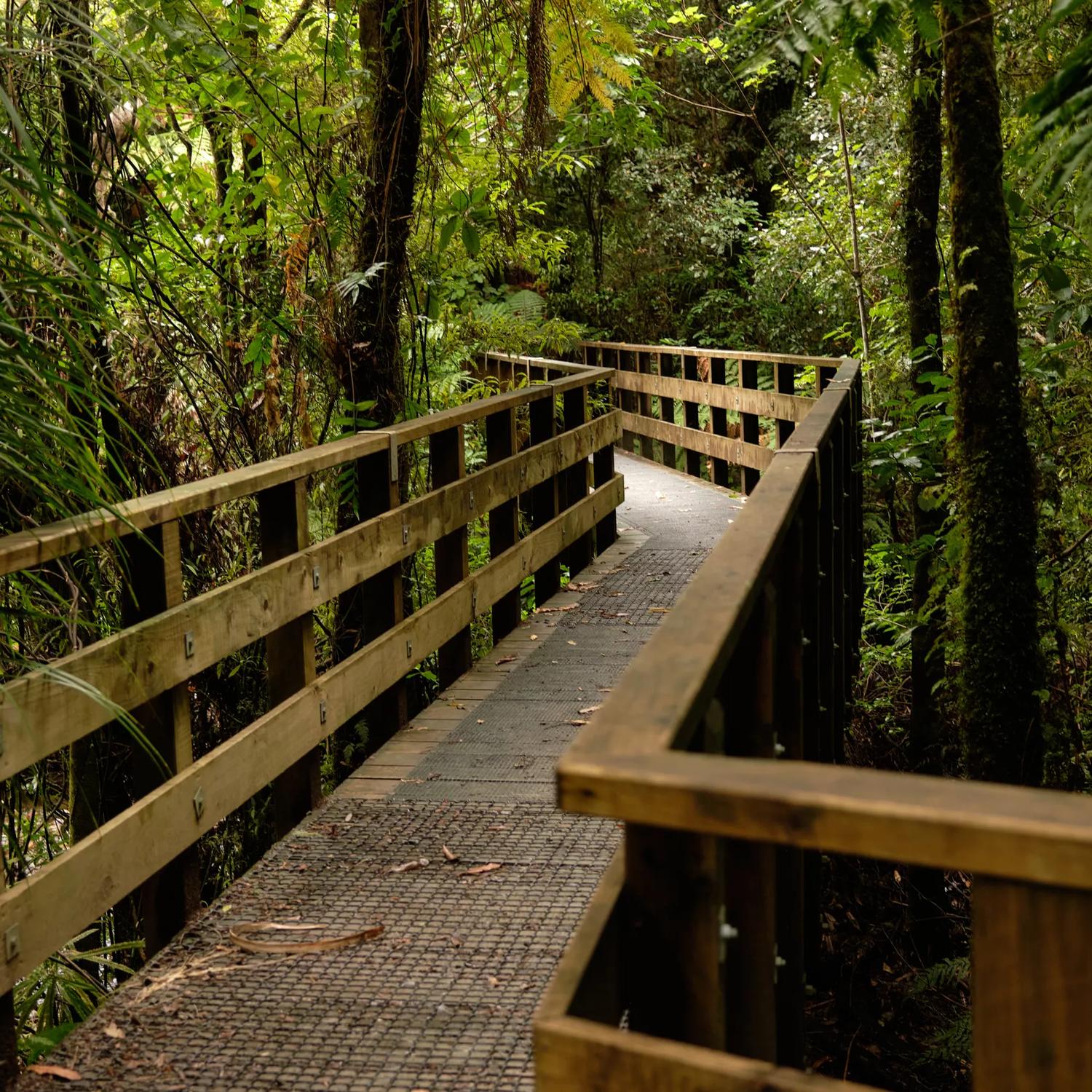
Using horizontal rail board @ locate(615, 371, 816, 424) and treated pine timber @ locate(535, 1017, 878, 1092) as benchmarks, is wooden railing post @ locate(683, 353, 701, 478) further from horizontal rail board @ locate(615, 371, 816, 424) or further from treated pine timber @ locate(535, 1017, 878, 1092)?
treated pine timber @ locate(535, 1017, 878, 1092)

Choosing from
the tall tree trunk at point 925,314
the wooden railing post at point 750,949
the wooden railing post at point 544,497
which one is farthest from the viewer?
the wooden railing post at point 544,497

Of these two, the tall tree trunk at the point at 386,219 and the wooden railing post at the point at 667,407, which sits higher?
the tall tree trunk at the point at 386,219

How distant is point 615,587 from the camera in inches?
314

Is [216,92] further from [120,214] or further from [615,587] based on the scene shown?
[615,587]

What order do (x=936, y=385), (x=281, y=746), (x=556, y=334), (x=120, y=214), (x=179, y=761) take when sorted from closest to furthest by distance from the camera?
(x=179, y=761), (x=281, y=746), (x=120, y=214), (x=936, y=385), (x=556, y=334)

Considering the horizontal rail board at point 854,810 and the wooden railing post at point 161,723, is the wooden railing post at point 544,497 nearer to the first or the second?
the wooden railing post at point 161,723

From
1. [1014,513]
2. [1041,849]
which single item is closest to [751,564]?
[1041,849]

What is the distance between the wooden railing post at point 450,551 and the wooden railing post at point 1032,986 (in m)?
4.78

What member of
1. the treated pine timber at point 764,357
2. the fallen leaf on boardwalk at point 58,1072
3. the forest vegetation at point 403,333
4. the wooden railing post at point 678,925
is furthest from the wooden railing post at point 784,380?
the wooden railing post at point 678,925

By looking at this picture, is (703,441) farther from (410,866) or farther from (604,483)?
(410,866)

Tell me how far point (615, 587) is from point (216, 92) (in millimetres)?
3508

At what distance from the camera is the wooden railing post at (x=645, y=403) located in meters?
15.9

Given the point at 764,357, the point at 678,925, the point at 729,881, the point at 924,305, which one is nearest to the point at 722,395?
the point at 764,357

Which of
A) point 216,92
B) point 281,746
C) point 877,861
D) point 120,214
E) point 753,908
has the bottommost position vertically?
point 877,861
